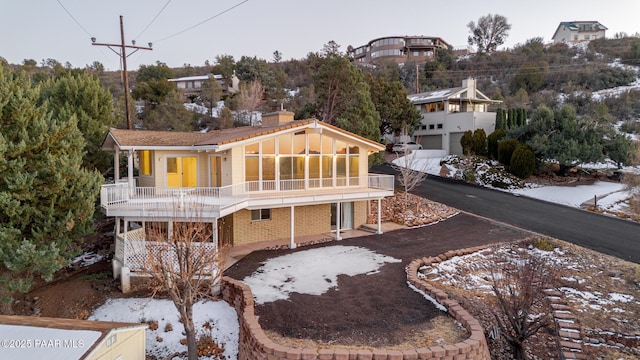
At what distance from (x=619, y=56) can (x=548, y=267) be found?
6272 cm

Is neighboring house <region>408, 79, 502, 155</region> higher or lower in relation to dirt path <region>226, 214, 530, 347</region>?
higher

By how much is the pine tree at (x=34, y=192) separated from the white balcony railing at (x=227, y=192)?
1010 millimetres

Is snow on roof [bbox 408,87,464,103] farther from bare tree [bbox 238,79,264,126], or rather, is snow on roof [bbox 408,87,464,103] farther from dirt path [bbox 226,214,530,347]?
dirt path [bbox 226,214,530,347]

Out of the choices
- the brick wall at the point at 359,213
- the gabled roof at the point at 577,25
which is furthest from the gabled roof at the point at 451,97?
the gabled roof at the point at 577,25

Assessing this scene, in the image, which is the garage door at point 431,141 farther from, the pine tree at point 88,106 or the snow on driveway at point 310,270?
the pine tree at point 88,106

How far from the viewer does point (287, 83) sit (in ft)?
182

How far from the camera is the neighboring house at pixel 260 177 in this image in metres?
14.0

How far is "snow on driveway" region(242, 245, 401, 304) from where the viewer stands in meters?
10.4

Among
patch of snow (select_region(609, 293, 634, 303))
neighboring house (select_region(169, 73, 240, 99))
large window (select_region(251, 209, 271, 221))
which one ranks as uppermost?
neighboring house (select_region(169, 73, 240, 99))

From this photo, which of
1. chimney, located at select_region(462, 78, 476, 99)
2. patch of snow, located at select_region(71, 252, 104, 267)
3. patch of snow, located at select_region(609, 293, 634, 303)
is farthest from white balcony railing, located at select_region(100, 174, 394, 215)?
chimney, located at select_region(462, 78, 476, 99)

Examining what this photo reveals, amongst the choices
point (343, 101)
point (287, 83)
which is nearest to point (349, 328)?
point (343, 101)

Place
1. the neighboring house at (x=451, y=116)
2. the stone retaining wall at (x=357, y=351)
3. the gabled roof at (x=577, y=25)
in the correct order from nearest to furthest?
the stone retaining wall at (x=357, y=351)
the neighboring house at (x=451, y=116)
the gabled roof at (x=577, y=25)

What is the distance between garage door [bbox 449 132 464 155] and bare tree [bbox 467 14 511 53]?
1909 inches

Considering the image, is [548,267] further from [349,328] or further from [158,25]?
[158,25]
